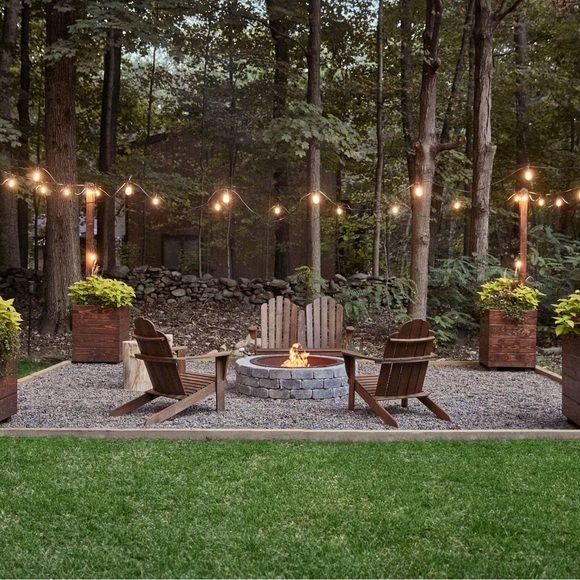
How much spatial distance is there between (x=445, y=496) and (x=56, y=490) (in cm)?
202

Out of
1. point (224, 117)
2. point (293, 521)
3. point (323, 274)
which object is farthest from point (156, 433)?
point (323, 274)

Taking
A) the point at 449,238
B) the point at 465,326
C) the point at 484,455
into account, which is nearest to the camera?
the point at 484,455

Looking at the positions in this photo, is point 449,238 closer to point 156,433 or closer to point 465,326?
point 465,326

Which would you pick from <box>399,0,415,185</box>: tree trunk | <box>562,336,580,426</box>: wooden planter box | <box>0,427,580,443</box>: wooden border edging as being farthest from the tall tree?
<box>0,427,580,443</box>: wooden border edging

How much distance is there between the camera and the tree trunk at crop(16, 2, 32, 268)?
12033mm

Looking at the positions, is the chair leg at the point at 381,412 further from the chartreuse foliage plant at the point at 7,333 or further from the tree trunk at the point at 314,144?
the tree trunk at the point at 314,144

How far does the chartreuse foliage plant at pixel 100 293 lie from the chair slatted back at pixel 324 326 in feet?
7.38

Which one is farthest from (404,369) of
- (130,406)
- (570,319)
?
(130,406)

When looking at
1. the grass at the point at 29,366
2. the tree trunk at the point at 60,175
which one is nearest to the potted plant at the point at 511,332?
the grass at the point at 29,366

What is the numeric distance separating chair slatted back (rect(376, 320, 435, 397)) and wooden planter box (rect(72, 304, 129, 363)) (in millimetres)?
4027

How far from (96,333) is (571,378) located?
5459mm

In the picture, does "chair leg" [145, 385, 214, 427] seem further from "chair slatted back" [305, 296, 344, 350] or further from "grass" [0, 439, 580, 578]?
"chair slatted back" [305, 296, 344, 350]

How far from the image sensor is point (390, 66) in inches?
607

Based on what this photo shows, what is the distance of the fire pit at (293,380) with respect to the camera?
618 centimetres
